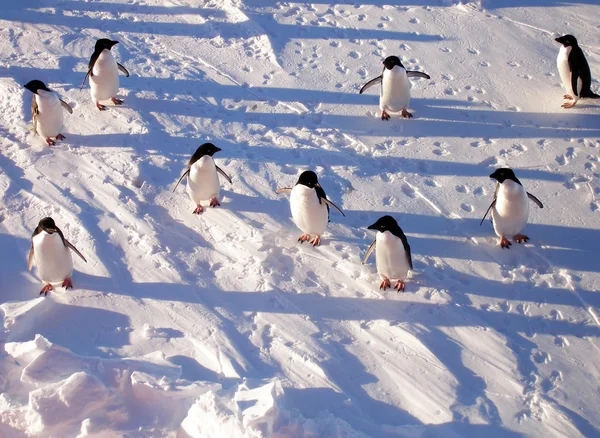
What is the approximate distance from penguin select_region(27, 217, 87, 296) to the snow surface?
0.11 meters

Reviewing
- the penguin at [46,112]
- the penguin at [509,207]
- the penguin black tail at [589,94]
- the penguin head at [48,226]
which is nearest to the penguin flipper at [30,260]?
the penguin head at [48,226]

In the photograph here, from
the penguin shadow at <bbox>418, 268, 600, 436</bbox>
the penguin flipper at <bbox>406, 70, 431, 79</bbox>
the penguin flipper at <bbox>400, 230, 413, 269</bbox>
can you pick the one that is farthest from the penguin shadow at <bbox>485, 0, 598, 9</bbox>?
the penguin flipper at <bbox>400, 230, 413, 269</bbox>

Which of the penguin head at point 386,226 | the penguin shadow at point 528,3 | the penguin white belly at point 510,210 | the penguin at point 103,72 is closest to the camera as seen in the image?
the penguin head at point 386,226

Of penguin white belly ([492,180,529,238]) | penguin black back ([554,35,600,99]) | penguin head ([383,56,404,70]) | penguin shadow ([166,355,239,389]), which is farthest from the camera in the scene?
penguin black back ([554,35,600,99])

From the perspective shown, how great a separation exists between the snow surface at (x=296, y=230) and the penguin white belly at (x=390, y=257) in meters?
0.15

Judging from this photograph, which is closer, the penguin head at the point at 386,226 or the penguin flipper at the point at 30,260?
the penguin head at the point at 386,226

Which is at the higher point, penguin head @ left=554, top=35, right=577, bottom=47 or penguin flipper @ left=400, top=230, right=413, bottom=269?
penguin head @ left=554, top=35, right=577, bottom=47

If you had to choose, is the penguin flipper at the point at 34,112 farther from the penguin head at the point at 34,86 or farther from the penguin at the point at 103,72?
the penguin at the point at 103,72

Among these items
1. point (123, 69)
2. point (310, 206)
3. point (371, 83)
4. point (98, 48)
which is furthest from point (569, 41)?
point (98, 48)

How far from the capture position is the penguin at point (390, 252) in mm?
4066

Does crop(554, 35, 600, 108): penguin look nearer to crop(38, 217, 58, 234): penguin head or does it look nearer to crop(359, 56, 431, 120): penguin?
crop(359, 56, 431, 120): penguin

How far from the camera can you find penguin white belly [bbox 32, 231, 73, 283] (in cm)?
412

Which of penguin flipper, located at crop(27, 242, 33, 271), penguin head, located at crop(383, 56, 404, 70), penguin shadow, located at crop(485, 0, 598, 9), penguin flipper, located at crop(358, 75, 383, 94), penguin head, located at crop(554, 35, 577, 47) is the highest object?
penguin shadow, located at crop(485, 0, 598, 9)

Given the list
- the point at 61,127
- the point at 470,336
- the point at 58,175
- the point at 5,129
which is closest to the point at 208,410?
the point at 470,336
